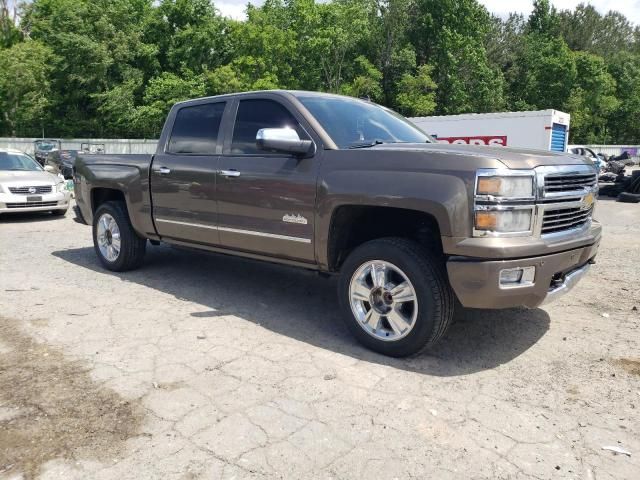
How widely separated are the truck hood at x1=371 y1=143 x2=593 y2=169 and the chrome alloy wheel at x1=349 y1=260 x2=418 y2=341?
2.94 feet

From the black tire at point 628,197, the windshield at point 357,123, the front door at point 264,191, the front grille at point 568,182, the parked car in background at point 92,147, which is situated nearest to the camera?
the front grille at point 568,182


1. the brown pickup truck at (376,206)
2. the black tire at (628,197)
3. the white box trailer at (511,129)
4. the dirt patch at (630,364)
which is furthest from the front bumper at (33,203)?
the black tire at (628,197)

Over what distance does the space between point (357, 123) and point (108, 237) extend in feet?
11.7

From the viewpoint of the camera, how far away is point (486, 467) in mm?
2670

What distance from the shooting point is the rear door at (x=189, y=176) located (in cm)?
516

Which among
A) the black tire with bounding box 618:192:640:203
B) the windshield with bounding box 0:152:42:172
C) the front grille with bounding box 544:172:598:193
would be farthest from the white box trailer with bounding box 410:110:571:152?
the front grille with bounding box 544:172:598:193

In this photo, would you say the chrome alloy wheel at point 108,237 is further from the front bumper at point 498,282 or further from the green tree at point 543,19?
the green tree at point 543,19

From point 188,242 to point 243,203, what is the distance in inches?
42.4

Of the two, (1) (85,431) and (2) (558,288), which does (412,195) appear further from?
(1) (85,431)

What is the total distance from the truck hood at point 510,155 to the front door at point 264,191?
72 centimetres

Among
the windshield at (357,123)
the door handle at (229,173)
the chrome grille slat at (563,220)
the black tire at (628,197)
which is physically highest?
the windshield at (357,123)

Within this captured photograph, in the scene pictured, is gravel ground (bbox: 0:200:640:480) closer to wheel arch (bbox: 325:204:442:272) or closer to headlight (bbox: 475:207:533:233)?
wheel arch (bbox: 325:204:442:272)

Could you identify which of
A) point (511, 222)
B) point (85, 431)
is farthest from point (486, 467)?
point (85, 431)

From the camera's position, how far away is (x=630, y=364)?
3885 millimetres
